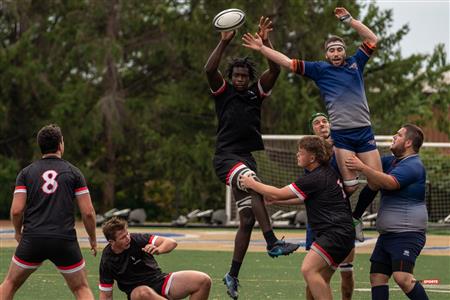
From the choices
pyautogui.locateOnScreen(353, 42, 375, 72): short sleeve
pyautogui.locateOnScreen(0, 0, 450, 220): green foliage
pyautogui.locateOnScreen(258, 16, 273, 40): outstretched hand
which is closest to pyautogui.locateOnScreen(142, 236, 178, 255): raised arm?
pyautogui.locateOnScreen(258, 16, 273, 40): outstretched hand

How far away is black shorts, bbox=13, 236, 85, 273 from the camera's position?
1030cm

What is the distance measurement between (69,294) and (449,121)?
104 feet

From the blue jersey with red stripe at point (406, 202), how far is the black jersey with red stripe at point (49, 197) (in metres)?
2.99

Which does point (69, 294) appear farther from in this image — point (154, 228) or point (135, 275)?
point (154, 228)

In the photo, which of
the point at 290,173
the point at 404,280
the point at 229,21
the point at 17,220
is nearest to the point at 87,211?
the point at 17,220

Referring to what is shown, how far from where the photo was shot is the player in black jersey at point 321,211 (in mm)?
10531

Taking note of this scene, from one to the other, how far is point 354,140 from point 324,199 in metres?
1.32

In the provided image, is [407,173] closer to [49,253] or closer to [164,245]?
[164,245]

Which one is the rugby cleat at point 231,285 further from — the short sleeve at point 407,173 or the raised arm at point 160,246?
the short sleeve at point 407,173

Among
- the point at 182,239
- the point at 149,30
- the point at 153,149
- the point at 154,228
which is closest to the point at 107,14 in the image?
the point at 149,30

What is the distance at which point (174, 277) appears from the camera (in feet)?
35.7

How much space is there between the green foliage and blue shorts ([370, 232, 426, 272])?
27287 mm

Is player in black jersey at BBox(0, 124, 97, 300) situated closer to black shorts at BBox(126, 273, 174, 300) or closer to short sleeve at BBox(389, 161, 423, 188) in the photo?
black shorts at BBox(126, 273, 174, 300)

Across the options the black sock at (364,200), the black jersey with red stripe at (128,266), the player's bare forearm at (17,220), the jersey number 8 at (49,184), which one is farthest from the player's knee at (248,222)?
the player's bare forearm at (17,220)
